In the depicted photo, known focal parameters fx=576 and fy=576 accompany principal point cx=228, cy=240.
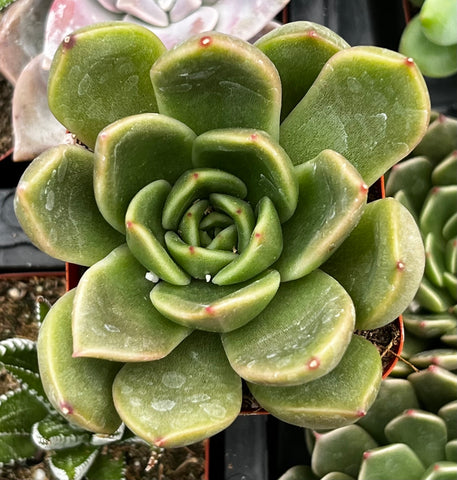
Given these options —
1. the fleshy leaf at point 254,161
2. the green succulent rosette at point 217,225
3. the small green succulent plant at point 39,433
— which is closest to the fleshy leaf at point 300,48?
the green succulent rosette at point 217,225

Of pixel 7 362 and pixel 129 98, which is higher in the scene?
pixel 129 98

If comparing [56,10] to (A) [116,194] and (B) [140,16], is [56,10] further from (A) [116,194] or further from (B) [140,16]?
(A) [116,194]

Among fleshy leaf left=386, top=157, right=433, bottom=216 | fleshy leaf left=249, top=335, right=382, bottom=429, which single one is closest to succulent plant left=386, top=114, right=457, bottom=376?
fleshy leaf left=386, top=157, right=433, bottom=216

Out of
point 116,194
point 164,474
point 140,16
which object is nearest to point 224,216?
point 116,194

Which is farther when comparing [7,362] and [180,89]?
[7,362]

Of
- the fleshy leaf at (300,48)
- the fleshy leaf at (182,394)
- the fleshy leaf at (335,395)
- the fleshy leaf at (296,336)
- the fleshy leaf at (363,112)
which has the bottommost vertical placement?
the fleshy leaf at (335,395)

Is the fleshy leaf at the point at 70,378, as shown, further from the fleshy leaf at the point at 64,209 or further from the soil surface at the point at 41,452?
the soil surface at the point at 41,452

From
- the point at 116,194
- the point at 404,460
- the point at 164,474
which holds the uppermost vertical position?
the point at 116,194
